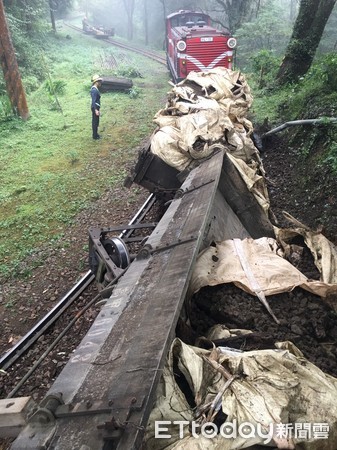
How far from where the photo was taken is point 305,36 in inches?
442

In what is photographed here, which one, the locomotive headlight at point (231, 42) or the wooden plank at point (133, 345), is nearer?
the wooden plank at point (133, 345)

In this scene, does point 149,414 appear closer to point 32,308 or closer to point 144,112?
point 32,308

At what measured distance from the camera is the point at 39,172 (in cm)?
1011

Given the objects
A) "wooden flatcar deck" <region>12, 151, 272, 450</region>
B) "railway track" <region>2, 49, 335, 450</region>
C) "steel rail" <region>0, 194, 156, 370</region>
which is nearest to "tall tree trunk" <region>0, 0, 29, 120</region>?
"steel rail" <region>0, 194, 156, 370</region>

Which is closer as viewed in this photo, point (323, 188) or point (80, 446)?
point (80, 446)

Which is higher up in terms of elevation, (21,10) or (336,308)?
(21,10)

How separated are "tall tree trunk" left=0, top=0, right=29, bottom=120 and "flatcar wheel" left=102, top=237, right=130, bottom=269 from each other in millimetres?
10707

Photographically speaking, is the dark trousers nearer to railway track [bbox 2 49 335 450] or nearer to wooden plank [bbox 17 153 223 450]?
railway track [bbox 2 49 335 450]

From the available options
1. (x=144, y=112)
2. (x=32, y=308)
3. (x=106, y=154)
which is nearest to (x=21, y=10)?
(x=144, y=112)

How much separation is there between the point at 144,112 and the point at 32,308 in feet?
34.0

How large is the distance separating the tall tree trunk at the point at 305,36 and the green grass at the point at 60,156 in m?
4.96

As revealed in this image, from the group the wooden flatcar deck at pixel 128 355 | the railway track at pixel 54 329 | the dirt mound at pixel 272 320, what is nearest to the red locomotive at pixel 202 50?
the railway track at pixel 54 329

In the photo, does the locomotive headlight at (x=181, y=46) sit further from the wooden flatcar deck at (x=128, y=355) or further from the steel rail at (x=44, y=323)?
the wooden flatcar deck at (x=128, y=355)

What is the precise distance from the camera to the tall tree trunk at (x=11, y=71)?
12.3m
